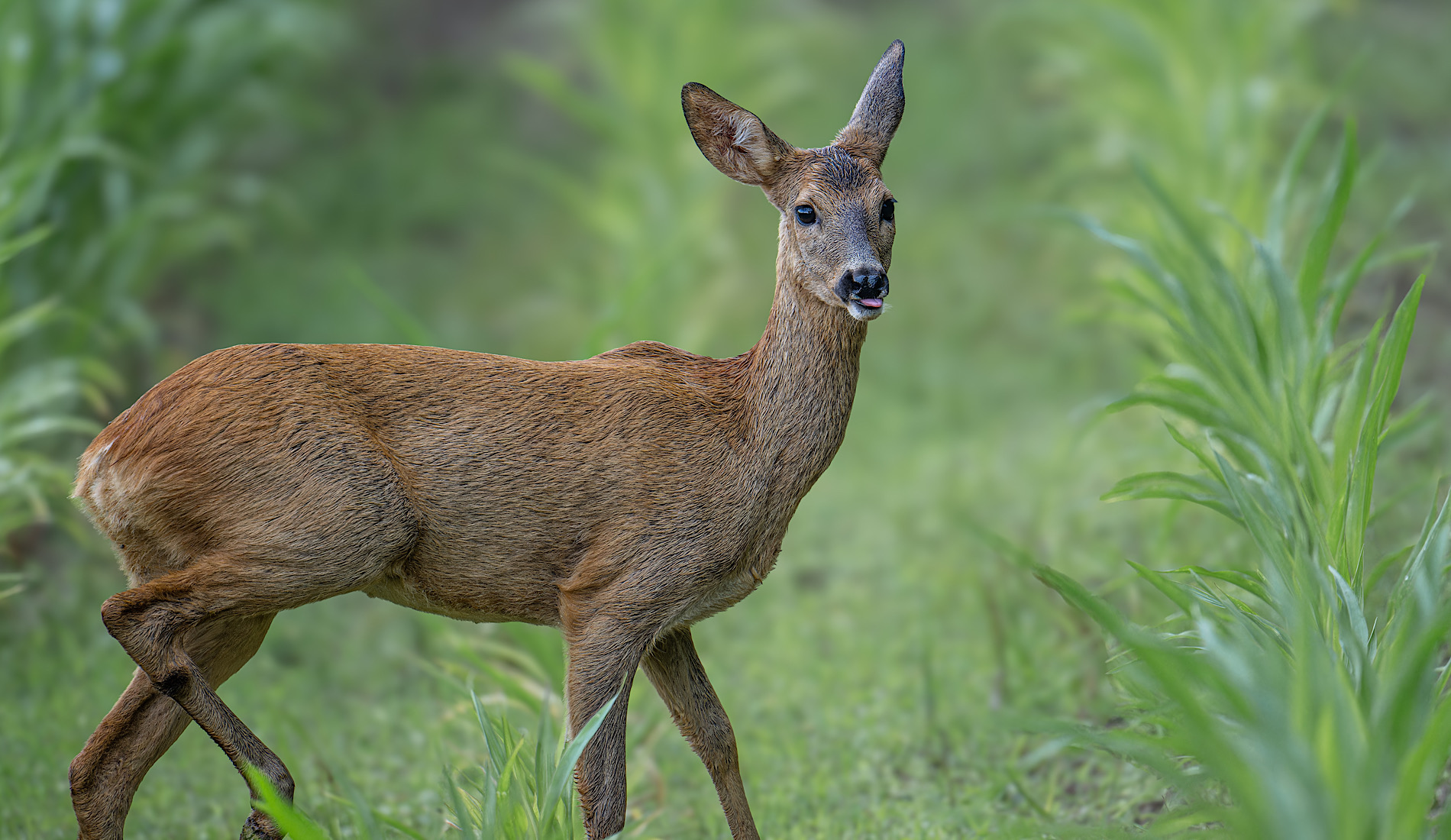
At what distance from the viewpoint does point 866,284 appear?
2766mm

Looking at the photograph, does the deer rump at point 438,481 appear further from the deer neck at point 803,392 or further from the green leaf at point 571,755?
the green leaf at point 571,755

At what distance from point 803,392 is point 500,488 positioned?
0.74 m

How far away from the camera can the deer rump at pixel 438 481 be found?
2.70 meters

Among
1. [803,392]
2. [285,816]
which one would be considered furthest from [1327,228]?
[285,816]

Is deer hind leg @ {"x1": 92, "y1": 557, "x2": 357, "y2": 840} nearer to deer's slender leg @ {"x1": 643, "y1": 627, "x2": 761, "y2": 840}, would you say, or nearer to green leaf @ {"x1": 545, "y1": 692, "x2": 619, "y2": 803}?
green leaf @ {"x1": 545, "y1": 692, "x2": 619, "y2": 803}

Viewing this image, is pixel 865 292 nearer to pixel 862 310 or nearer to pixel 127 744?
pixel 862 310

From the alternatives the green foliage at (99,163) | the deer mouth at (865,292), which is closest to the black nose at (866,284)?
the deer mouth at (865,292)

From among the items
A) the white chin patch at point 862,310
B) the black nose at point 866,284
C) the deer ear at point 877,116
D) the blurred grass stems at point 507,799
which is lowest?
the blurred grass stems at point 507,799

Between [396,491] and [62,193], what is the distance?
387 cm

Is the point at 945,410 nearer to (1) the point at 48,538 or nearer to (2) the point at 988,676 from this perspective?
(2) the point at 988,676

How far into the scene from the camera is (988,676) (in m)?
5.13

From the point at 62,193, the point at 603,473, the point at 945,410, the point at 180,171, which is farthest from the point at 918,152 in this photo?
the point at 603,473

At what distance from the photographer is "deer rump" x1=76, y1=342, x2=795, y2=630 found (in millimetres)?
2697

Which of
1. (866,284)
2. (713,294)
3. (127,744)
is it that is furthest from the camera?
(713,294)
